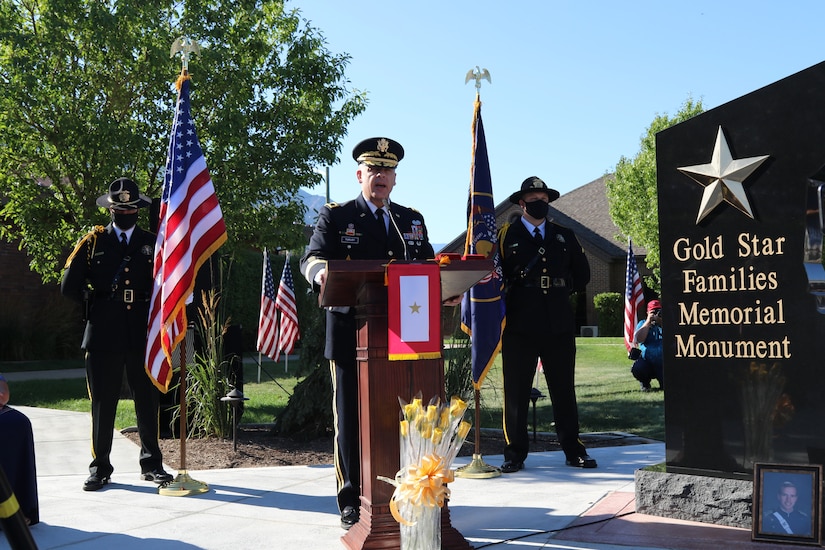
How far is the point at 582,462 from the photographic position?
6.54 m

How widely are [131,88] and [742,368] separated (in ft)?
43.4

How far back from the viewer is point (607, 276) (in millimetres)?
40750

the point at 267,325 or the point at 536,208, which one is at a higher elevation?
the point at 536,208

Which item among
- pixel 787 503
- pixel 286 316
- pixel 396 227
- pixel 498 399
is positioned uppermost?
pixel 396 227

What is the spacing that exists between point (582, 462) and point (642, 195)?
33881 millimetres

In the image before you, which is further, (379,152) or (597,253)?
(597,253)

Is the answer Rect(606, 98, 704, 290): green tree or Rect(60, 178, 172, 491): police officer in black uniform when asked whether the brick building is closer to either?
Rect(606, 98, 704, 290): green tree

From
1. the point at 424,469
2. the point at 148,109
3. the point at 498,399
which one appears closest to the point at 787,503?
the point at 424,469

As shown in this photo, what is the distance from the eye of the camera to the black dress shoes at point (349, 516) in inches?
180

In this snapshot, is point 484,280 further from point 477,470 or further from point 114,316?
point 114,316

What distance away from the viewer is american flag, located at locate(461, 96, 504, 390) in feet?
21.8

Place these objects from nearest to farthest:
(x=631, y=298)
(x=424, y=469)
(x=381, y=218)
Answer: (x=424, y=469)
(x=381, y=218)
(x=631, y=298)

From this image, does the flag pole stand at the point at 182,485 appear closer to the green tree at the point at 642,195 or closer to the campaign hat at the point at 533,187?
the campaign hat at the point at 533,187

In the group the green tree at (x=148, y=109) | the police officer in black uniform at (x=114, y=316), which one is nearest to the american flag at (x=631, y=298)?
the green tree at (x=148, y=109)
